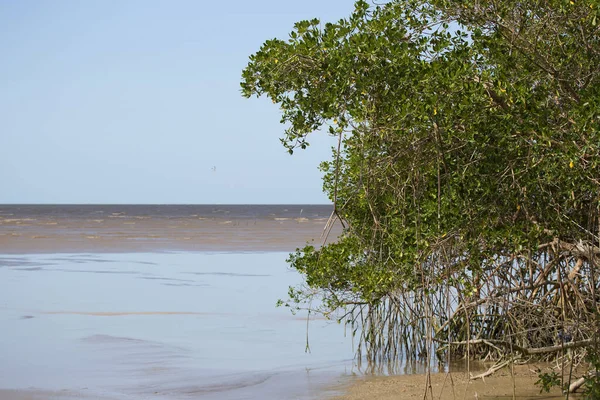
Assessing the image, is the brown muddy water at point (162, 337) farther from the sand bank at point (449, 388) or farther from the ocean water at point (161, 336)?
the sand bank at point (449, 388)

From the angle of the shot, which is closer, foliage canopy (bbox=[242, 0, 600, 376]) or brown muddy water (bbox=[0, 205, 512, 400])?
foliage canopy (bbox=[242, 0, 600, 376])

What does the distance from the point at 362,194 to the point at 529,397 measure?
87.3 inches

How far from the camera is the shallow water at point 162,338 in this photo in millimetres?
7516

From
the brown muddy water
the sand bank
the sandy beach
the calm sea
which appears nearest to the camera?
the sand bank

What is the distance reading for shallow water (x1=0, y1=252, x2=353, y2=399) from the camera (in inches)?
296

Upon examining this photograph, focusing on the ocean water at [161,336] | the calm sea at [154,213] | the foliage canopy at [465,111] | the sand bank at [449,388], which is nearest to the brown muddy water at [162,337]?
the ocean water at [161,336]

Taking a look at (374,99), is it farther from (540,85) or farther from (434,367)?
(434,367)

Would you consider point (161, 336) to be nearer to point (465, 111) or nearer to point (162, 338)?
point (162, 338)

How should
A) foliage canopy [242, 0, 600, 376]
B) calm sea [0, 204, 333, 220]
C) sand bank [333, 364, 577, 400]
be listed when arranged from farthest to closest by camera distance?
calm sea [0, 204, 333, 220]
sand bank [333, 364, 577, 400]
foliage canopy [242, 0, 600, 376]

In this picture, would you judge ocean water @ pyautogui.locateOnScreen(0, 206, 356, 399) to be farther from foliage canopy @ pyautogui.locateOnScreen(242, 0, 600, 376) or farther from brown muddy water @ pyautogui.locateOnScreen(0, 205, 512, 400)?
foliage canopy @ pyautogui.locateOnScreen(242, 0, 600, 376)

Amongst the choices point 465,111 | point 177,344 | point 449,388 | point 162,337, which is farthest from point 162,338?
point 465,111

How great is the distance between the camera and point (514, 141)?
5152mm

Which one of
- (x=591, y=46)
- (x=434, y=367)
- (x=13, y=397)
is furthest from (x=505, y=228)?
(x=13, y=397)

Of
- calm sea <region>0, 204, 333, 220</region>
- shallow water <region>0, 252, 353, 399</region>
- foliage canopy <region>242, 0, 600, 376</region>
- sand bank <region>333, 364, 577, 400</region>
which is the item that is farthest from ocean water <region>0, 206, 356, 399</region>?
calm sea <region>0, 204, 333, 220</region>
